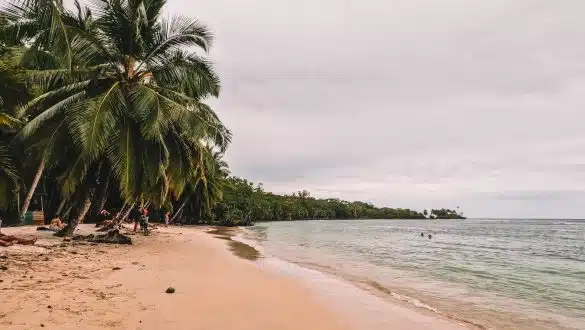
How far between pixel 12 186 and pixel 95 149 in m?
2.75

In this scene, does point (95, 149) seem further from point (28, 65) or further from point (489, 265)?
point (489, 265)

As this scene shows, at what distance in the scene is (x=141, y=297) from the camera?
279 inches

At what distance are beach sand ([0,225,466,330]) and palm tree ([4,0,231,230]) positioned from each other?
365 centimetres

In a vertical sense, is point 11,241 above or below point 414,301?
above

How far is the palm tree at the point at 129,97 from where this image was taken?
13133 millimetres

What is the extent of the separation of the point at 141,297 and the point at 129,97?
359 inches

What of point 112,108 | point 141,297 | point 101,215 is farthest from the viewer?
point 101,215

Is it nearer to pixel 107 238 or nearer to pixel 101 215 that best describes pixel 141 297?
pixel 107 238

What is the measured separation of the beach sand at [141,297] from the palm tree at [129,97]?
3.65m

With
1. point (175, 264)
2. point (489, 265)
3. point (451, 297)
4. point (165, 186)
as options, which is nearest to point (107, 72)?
point (165, 186)

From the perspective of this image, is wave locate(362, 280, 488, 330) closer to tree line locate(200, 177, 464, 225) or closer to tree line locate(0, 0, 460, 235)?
tree line locate(0, 0, 460, 235)

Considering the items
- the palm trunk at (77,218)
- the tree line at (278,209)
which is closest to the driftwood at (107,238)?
the palm trunk at (77,218)

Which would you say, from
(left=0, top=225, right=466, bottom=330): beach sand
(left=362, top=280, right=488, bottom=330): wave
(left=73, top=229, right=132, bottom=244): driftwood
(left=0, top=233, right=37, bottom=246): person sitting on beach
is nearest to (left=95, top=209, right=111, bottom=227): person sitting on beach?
(left=73, top=229, right=132, bottom=244): driftwood

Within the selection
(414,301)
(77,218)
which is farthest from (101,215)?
(414,301)
